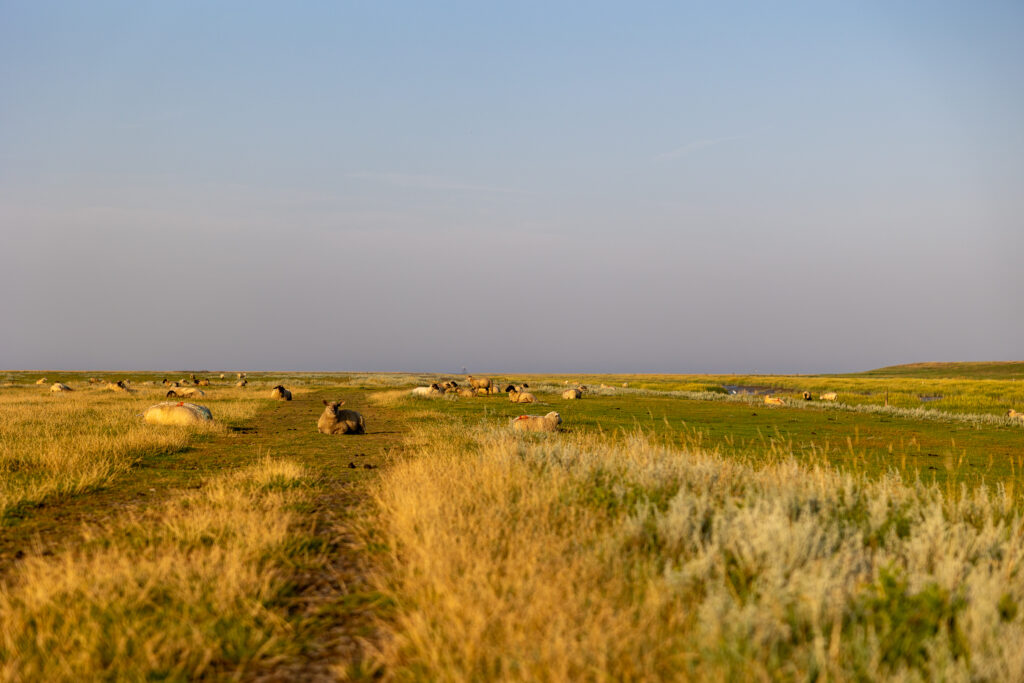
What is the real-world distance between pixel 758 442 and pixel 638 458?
1050 cm

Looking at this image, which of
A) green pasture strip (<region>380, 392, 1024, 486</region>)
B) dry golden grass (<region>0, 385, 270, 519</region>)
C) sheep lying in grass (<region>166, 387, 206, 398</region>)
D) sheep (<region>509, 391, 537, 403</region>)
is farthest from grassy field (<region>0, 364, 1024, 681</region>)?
sheep lying in grass (<region>166, 387, 206, 398</region>)

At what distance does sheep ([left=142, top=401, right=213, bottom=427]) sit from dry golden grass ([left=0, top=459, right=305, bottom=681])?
12200 mm

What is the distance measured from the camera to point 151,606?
14.2 ft

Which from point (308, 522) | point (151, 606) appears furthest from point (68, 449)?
point (151, 606)

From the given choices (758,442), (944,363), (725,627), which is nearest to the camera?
(725,627)

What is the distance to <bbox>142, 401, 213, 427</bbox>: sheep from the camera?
1712 cm

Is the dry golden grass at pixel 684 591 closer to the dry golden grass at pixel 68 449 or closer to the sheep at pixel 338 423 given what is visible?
the dry golden grass at pixel 68 449

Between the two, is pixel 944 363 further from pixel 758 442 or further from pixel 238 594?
pixel 238 594

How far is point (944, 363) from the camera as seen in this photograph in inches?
6029

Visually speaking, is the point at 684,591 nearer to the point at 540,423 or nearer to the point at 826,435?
the point at 540,423

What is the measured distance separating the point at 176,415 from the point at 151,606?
14.8 meters

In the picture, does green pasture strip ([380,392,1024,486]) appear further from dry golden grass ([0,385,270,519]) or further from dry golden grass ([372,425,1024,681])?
dry golden grass ([0,385,270,519])

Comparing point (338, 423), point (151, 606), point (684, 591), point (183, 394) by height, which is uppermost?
point (684, 591)

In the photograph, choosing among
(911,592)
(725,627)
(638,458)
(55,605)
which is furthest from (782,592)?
(55,605)
